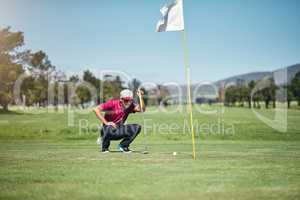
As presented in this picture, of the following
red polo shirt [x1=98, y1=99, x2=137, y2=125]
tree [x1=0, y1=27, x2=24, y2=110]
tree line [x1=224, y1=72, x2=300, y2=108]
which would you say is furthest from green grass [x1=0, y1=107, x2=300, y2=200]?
tree line [x1=224, y1=72, x2=300, y2=108]

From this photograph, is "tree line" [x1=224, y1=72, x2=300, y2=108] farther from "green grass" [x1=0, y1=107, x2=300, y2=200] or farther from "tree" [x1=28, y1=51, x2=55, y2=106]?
"green grass" [x1=0, y1=107, x2=300, y2=200]

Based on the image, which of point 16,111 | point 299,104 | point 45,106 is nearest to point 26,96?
point 16,111

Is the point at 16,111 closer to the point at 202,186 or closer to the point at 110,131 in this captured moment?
the point at 110,131

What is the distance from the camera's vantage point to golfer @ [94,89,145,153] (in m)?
16.9

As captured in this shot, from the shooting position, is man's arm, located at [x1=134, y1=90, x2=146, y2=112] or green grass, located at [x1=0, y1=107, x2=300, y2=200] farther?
man's arm, located at [x1=134, y1=90, x2=146, y2=112]

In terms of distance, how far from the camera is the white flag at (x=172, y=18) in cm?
1683

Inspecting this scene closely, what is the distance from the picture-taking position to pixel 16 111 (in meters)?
84.0

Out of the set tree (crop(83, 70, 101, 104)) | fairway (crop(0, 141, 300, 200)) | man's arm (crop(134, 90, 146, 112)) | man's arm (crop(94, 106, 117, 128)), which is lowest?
fairway (crop(0, 141, 300, 200))

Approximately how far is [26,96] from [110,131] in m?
69.2

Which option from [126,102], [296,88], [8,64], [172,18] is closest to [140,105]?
[126,102]

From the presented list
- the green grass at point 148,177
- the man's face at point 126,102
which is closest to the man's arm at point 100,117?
the man's face at point 126,102

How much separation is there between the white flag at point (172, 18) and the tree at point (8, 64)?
57446 millimetres

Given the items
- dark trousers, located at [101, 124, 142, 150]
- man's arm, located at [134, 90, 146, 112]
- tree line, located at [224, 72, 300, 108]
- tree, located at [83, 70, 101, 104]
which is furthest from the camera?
tree, located at [83, 70, 101, 104]

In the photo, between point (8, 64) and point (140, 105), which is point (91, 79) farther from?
point (140, 105)
